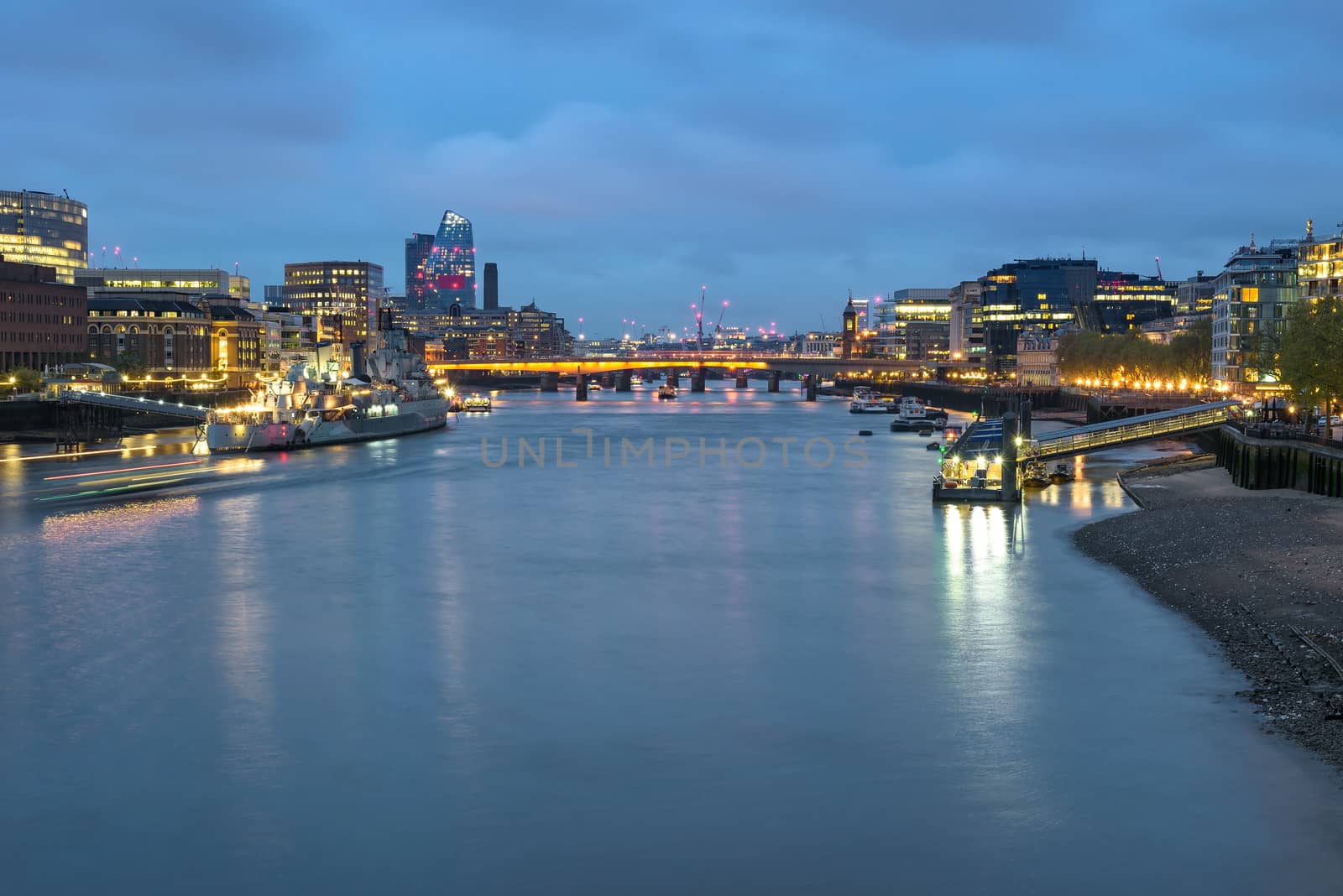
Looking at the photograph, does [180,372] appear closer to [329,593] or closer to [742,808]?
[329,593]

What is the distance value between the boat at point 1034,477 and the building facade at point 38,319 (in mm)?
93871

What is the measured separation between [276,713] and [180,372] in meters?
130

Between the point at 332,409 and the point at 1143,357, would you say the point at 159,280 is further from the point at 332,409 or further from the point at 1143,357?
the point at 1143,357

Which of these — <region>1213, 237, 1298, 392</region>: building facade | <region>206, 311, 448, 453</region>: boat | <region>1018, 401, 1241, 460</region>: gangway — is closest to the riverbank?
<region>1018, 401, 1241, 460</region>: gangway

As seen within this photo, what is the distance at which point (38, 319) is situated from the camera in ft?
382

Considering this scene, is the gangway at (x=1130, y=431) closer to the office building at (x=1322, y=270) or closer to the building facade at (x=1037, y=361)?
the office building at (x=1322, y=270)

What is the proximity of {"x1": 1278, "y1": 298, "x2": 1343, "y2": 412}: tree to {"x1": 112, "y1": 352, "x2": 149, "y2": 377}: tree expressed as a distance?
103383mm

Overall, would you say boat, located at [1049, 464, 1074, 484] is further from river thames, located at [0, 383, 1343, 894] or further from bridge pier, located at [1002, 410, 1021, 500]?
river thames, located at [0, 383, 1343, 894]

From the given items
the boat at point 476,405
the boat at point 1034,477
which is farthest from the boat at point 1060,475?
the boat at point 476,405

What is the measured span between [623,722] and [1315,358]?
4429 cm

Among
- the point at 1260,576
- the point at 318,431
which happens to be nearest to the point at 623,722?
the point at 1260,576

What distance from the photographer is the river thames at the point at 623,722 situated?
1519cm

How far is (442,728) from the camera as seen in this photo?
20.2 m

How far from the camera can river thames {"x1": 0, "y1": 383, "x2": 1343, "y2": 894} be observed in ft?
49.8
